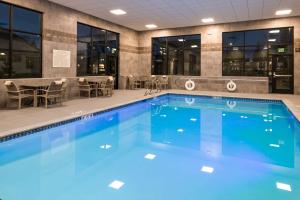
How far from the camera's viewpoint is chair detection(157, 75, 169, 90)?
1377 cm

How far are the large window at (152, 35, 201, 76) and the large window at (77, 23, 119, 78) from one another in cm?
262

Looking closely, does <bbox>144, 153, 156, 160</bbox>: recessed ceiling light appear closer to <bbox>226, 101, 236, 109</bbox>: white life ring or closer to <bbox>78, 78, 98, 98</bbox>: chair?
<bbox>226, 101, 236, 109</bbox>: white life ring

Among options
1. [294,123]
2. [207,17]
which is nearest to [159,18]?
[207,17]

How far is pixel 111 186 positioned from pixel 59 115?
12.0 feet

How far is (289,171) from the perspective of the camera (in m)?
3.41

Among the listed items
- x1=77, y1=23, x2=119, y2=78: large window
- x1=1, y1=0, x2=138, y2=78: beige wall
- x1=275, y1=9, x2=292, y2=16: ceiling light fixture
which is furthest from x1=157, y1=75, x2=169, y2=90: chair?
x1=275, y1=9, x2=292, y2=16: ceiling light fixture

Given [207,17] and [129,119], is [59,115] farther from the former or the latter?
[207,17]

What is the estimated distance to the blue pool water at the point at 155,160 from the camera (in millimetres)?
2799

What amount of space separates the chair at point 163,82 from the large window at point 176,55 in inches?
23.3

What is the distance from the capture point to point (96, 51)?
38.2 ft

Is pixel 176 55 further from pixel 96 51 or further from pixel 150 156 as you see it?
pixel 150 156

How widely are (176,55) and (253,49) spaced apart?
4045mm

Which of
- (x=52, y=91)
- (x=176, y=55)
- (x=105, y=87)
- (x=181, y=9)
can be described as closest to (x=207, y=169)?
(x=52, y=91)

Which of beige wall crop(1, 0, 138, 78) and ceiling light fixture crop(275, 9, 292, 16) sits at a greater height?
ceiling light fixture crop(275, 9, 292, 16)
